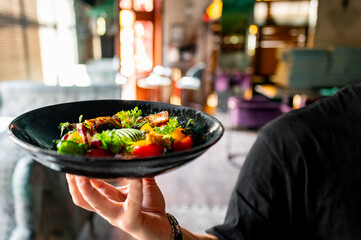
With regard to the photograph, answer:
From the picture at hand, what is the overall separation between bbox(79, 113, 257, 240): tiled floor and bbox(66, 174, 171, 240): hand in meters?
1.45

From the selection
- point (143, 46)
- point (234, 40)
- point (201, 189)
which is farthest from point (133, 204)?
point (234, 40)

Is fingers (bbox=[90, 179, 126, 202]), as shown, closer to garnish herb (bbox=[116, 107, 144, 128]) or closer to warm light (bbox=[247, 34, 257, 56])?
garnish herb (bbox=[116, 107, 144, 128])

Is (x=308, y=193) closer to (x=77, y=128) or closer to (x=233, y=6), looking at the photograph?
(x=77, y=128)

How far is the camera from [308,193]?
90 cm

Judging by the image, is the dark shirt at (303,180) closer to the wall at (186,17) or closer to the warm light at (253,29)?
the wall at (186,17)

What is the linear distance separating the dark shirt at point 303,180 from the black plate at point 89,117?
421mm

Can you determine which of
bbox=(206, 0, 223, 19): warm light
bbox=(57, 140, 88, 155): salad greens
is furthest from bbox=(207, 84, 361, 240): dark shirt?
bbox=(206, 0, 223, 19): warm light

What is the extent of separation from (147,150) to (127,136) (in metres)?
0.07

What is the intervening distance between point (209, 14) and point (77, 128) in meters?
7.18

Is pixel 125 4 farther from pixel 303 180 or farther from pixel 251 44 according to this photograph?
pixel 303 180

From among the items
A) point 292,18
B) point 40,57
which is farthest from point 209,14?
point 40,57

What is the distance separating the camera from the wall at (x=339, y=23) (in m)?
3.04

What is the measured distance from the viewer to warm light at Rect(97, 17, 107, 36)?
8859 mm

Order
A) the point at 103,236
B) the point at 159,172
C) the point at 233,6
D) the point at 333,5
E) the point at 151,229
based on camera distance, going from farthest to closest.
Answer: the point at 233,6 < the point at 333,5 < the point at 103,236 < the point at 151,229 < the point at 159,172
